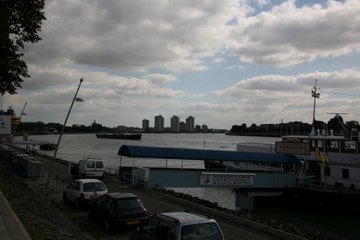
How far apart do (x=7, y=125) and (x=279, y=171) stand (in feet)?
91.1

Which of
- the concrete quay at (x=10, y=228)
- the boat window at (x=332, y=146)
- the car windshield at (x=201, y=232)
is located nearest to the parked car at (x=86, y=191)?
the concrete quay at (x=10, y=228)

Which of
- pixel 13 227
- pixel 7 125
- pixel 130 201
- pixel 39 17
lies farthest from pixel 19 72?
pixel 7 125

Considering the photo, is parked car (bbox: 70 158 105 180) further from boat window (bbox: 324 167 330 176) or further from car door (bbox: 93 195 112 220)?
Result: boat window (bbox: 324 167 330 176)

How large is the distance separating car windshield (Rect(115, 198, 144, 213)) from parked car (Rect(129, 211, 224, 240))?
4655 mm

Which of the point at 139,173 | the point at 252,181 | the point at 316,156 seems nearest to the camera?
the point at 139,173

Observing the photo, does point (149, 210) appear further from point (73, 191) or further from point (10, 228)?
point (10, 228)

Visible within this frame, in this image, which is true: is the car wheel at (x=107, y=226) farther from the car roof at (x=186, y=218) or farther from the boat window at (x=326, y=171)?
the boat window at (x=326, y=171)

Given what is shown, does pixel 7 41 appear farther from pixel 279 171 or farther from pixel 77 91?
pixel 279 171

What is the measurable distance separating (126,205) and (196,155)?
20.6 meters

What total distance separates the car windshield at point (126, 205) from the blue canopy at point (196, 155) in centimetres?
1707

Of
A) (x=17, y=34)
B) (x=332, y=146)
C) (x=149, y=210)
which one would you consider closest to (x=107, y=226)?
(x=149, y=210)

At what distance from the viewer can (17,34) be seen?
23.5 metres

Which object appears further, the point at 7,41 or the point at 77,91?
the point at 77,91

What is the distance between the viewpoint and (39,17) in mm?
23625
